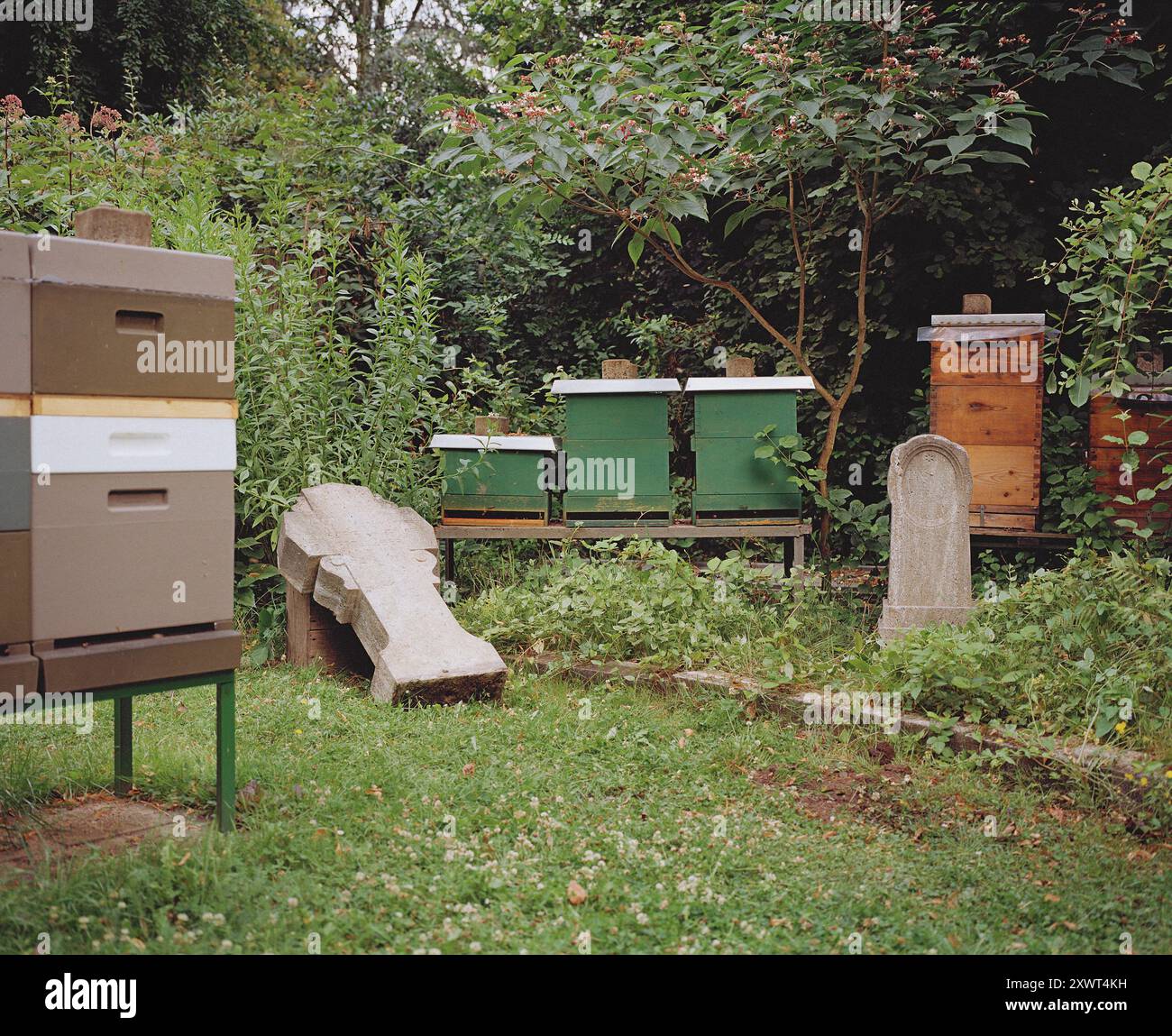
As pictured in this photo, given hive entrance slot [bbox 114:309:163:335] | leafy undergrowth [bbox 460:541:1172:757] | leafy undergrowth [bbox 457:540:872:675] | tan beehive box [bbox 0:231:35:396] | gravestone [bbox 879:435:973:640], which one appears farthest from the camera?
gravestone [bbox 879:435:973:640]

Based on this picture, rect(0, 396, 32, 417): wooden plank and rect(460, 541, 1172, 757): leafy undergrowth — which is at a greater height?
rect(0, 396, 32, 417): wooden plank

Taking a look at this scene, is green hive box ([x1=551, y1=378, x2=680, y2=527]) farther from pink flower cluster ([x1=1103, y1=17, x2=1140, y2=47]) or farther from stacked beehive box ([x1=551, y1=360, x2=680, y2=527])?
pink flower cluster ([x1=1103, y1=17, x2=1140, y2=47])

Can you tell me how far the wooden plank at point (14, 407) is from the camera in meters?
2.63

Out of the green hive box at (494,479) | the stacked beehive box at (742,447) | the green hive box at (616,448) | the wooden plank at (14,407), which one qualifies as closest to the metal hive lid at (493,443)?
the green hive box at (494,479)

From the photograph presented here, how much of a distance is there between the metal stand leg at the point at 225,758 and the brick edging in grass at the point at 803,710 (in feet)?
7.38

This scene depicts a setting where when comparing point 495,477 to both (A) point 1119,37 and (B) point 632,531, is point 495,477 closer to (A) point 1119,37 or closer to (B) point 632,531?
(B) point 632,531

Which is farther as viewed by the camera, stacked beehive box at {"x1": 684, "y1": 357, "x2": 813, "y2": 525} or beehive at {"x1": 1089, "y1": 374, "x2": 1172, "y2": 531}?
stacked beehive box at {"x1": 684, "y1": 357, "x2": 813, "y2": 525}

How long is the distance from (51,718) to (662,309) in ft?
21.5

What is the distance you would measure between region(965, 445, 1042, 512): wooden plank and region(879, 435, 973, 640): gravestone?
58cm

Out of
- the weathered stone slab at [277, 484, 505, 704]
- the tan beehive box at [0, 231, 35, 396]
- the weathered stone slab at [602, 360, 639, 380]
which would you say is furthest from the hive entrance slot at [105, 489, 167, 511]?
the weathered stone slab at [602, 360, 639, 380]

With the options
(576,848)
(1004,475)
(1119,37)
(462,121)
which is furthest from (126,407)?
(1119,37)

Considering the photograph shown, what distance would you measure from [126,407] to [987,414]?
189 inches

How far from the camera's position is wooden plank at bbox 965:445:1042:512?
583 cm

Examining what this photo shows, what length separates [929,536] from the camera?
5293 mm
